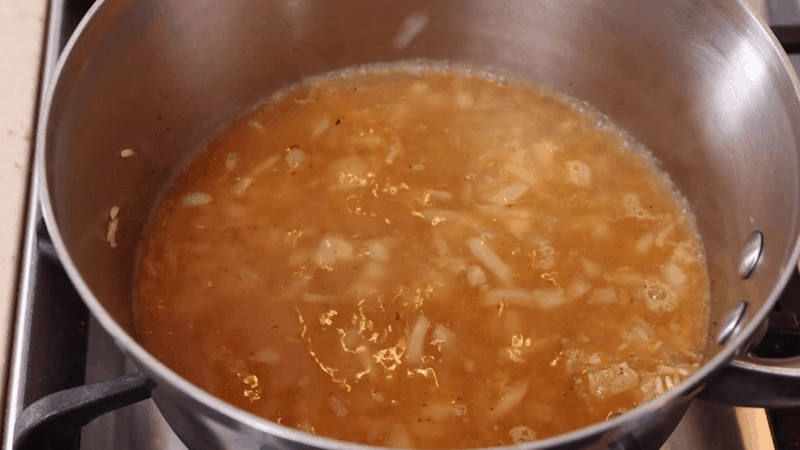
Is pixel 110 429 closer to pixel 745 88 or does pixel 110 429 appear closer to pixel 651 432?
pixel 651 432

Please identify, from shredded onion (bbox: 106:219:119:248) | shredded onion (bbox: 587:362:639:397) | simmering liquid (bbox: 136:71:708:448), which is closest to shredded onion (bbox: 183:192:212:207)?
simmering liquid (bbox: 136:71:708:448)

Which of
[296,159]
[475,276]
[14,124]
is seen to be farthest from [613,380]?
[14,124]

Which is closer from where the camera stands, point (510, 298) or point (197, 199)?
point (510, 298)

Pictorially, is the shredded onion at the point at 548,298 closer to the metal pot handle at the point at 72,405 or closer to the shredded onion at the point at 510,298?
the shredded onion at the point at 510,298

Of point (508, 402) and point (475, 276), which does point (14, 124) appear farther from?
point (508, 402)

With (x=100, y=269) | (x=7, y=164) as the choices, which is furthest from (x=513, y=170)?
(x=7, y=164)
